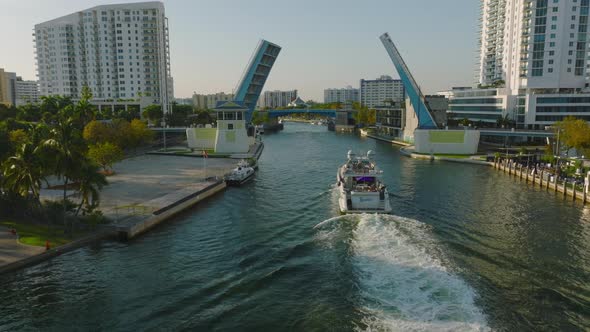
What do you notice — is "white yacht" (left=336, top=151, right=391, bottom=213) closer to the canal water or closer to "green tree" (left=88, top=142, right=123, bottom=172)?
the canal water

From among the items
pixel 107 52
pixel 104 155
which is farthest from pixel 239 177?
pixel 107 52

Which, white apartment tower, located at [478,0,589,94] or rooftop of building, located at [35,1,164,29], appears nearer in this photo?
white apartment tower, located at [478,0,589,94]

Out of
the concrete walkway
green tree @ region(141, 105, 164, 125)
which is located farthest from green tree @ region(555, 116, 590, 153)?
green tree @ region(141, 105, 164, 125)

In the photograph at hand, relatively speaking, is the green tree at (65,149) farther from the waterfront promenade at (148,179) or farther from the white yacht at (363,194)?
the white yacht at (363,194)

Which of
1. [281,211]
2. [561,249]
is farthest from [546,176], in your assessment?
[281,211]

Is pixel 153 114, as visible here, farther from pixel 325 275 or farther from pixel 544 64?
pixel 325 275

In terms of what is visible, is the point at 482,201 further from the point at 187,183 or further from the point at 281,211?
the point at 187,183
